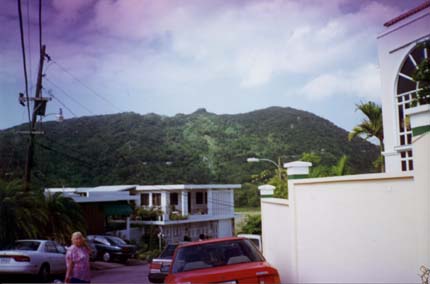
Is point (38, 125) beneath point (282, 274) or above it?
above

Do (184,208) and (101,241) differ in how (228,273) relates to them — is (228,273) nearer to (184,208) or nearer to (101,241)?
(101,241)

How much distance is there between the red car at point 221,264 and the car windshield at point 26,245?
4768 mm

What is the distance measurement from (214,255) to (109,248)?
12.1 meters

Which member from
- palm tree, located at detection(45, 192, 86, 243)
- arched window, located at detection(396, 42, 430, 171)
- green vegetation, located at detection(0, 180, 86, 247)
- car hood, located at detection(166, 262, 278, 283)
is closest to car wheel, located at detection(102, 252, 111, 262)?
green vegetation, located at detection(0, 180, 86, 247)

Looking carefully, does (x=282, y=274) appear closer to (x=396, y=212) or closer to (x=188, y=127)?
(x=396, y=212)

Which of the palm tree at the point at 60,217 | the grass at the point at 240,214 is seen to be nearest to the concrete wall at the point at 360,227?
the palm tree at the point at 60,217

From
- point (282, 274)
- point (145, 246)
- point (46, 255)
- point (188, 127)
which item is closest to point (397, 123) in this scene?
point (282, 274)

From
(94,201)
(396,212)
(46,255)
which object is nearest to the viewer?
(396,212)

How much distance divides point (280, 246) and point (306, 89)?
743cm

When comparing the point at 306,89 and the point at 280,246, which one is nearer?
the point at 280,246

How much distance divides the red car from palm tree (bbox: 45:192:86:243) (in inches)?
270

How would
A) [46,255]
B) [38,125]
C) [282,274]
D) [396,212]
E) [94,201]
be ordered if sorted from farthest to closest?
[94,201] < [38,125] < [46,255] < [282,274] < [396,212]

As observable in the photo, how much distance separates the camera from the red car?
522 cm

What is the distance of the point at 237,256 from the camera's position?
19.2ft
